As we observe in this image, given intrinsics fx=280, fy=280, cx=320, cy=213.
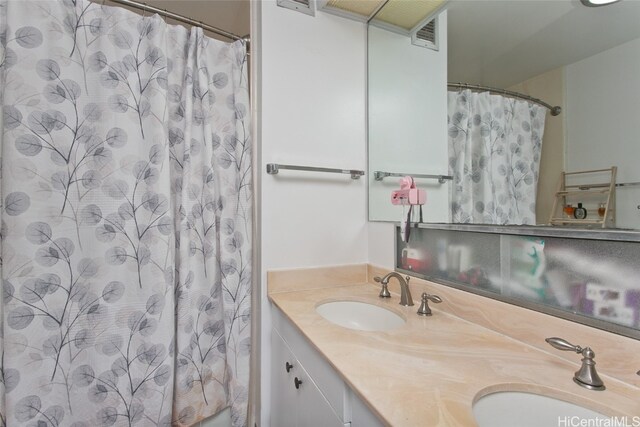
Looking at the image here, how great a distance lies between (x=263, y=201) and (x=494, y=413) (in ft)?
3.29

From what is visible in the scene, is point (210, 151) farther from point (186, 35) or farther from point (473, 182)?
point (473, 182)

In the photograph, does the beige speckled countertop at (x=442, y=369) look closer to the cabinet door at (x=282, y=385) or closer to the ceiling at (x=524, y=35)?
the cabinet door at (x=282, y=385)

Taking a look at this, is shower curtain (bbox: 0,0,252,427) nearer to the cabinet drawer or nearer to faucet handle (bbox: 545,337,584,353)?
the cabinet drawer

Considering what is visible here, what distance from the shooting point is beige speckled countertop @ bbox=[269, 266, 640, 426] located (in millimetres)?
501

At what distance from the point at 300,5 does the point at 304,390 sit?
1574mm

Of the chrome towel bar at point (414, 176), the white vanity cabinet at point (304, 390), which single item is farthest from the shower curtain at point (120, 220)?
the chrome towel bar at point (414, 176)

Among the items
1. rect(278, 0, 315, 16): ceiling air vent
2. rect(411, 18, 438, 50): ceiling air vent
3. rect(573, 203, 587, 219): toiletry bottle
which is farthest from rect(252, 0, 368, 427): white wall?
rect(573, 203, 587, 219): toiletry bottle

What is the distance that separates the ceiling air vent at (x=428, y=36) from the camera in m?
1.19

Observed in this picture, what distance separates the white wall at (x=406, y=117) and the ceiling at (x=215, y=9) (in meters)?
0.77

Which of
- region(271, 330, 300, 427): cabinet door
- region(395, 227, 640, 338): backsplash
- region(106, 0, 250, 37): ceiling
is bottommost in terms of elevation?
region(271, 330, 300, 427): cabinet door

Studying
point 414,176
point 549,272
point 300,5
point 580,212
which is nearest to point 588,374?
point 549,272

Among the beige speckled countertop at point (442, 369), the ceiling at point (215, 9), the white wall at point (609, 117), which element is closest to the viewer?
the beige speckled countertop at point (442, 369)

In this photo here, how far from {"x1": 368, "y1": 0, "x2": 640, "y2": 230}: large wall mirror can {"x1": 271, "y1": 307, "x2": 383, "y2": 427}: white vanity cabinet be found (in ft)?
2.20

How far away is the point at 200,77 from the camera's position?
1.18 metres
